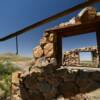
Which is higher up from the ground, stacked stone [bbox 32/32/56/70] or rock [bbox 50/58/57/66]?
stacked stone [bbox 32/32/56/70]

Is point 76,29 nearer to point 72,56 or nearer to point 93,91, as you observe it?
point 93,91

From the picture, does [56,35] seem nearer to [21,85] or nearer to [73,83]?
[73,83]

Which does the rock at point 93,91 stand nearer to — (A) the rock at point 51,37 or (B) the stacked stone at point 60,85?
(B) the stacked stone at point 60,85

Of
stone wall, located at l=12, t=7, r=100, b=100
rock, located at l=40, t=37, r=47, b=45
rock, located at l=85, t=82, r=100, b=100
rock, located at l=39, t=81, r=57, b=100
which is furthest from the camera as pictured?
rock, located at l=40, t=37, r=47, b=45

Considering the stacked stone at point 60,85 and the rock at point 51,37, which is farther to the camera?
the rock at point 51,37

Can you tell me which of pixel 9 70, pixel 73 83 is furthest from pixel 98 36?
pixel 9 70

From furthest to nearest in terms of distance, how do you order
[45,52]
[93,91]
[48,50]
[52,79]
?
[45,52] < [48,50] < [52,79] < [93,91]

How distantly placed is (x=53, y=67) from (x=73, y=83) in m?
1.12

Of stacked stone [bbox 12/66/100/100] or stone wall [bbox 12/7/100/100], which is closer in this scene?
stacked stone [bbox 12/66/100/100]

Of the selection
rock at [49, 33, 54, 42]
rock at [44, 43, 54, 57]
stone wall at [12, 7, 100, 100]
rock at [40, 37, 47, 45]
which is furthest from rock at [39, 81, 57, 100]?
rock at [49, 33, 54, 42]

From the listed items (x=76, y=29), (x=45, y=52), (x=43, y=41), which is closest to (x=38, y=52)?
(x=45, y=52)

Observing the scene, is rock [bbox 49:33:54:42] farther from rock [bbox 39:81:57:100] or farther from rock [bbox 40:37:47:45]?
rock [bbox 39:81:57:100]

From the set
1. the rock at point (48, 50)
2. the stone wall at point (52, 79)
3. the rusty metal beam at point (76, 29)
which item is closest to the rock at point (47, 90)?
the stone wall at point (52, 79)

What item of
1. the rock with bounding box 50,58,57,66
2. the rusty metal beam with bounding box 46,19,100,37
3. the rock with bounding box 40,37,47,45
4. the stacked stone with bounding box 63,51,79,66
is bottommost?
the rock with bounding box 50,58,57,66
